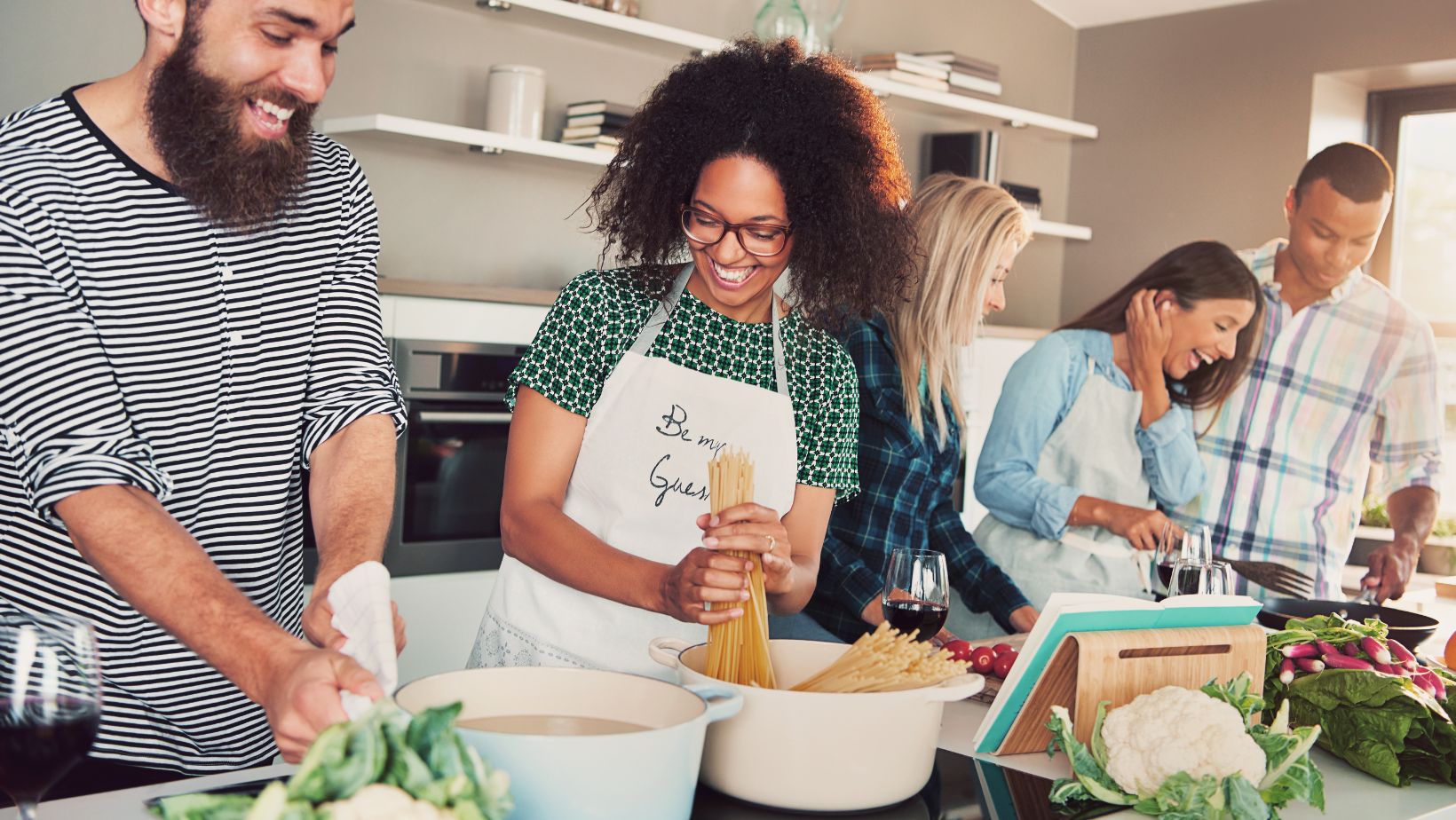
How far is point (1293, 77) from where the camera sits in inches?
191

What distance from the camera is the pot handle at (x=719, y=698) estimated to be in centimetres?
100

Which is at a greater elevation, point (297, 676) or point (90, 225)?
point (90, 225)

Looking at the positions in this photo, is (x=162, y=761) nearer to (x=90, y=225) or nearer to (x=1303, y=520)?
(x=90, y=225)

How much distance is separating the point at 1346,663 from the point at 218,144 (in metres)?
1.33

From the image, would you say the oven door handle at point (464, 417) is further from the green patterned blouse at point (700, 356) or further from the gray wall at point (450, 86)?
the green patterned blouse at point (700, 356)

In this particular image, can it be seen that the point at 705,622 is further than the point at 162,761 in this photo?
No

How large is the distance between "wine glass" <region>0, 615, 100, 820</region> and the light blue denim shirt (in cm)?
186

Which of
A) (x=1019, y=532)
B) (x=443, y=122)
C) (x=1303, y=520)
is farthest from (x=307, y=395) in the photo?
(x=443, y=122)

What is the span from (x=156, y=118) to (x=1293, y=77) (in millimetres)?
4549

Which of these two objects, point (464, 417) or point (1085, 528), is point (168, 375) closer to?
point (1085, 528)

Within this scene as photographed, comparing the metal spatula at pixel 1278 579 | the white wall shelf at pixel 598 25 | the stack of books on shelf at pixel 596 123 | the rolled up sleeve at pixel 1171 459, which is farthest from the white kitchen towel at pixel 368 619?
the stack of books on shelf at pixel 596 123

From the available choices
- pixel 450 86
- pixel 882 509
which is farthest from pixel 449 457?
pixel 882 509

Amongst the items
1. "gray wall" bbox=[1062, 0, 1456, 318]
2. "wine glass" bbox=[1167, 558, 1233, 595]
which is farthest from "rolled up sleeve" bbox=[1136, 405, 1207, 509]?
"gray wall" bbox=[1062, 0, 1456, 318]

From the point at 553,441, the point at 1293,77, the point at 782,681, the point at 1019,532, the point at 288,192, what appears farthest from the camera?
the point at 1293,77
